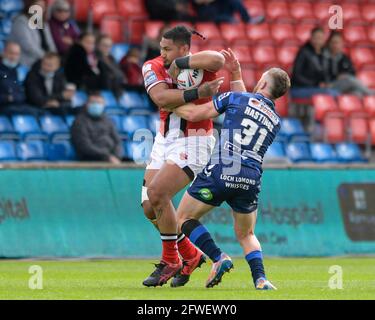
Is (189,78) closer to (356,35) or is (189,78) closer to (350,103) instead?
(350,103)

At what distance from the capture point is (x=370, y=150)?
2316 cm

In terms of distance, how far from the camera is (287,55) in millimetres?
24344

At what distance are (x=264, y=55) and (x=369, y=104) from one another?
2382 mm

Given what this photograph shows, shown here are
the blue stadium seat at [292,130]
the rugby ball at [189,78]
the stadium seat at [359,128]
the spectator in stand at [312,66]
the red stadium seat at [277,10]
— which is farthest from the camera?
the red stadium seat at [277,10]

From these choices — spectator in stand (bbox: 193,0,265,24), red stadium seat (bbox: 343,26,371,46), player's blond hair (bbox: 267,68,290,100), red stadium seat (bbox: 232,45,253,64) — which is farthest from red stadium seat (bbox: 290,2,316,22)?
player's blond hair (bbox: 267,68,290,100)

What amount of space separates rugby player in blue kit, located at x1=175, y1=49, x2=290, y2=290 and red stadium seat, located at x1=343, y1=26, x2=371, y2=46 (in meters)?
14.8

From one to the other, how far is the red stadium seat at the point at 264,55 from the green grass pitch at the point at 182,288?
737 centimetres

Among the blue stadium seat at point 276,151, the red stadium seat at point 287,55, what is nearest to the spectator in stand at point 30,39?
the blue stadium seat at point 276,151

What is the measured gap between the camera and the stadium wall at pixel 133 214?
1658 cm

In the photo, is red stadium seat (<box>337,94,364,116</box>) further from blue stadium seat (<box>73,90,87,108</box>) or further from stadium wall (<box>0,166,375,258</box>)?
blue stadium seat (<box>73,90,87,108</box>)

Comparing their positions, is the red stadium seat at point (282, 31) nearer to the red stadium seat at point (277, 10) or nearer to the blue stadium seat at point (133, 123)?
the red stadium seat at point (277, 10)

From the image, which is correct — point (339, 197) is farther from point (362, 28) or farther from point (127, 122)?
point (362, 28)

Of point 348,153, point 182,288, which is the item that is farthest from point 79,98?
point 182,288

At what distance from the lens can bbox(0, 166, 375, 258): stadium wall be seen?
16.6 metres
